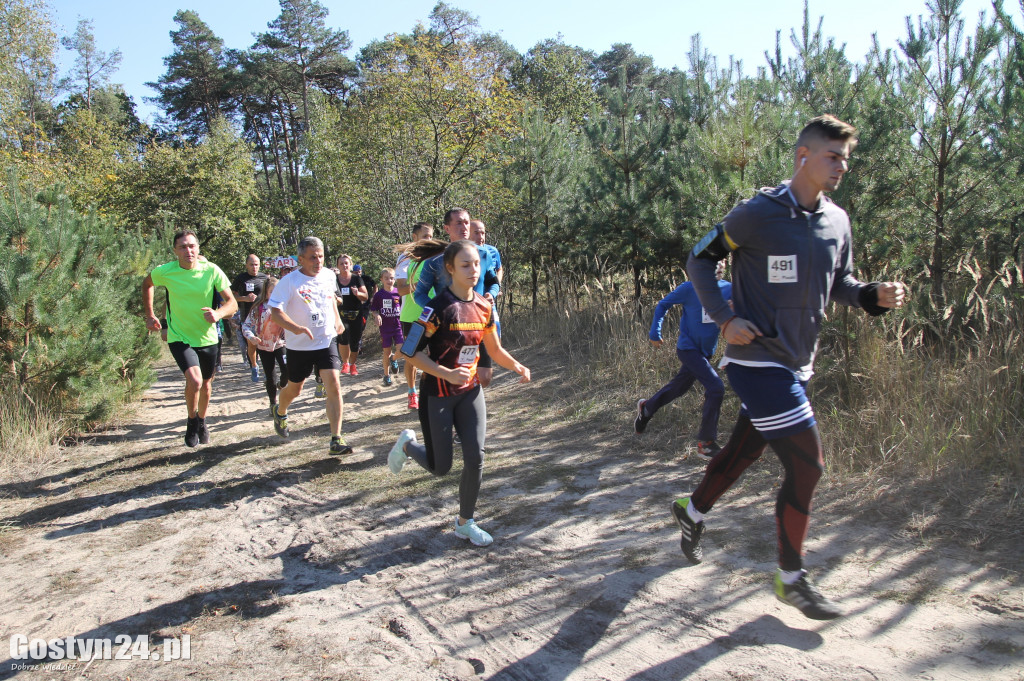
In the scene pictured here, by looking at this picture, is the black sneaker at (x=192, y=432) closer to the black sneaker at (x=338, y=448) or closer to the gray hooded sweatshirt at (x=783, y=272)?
the black sneaker at (x=338, y=448)

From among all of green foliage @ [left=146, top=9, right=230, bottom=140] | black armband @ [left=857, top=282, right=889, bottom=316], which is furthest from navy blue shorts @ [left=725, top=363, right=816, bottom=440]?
green foliage @ [left=146, top=9, right=230, bottom=140]

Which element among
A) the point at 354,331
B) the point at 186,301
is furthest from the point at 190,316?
the point at 354,331

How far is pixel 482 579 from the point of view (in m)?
3.46

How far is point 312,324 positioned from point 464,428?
2.55 meters

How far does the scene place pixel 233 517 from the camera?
4617 millimetres

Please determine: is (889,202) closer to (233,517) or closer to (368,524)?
(368,524)

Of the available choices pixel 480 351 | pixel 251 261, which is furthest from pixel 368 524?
pixel 251 261

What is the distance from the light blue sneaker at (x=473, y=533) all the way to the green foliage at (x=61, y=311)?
4.76 meters

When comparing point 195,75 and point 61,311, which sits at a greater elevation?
point 195,75

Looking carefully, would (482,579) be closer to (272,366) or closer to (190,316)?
(190,316)

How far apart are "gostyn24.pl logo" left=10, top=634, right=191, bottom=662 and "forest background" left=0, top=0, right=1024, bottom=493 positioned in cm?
354

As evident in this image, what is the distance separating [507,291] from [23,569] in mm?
9993

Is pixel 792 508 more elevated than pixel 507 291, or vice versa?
pixel 507 291

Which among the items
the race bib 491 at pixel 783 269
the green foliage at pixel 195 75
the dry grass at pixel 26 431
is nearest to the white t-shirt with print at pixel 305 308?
the dry grass at pixel 26 431
